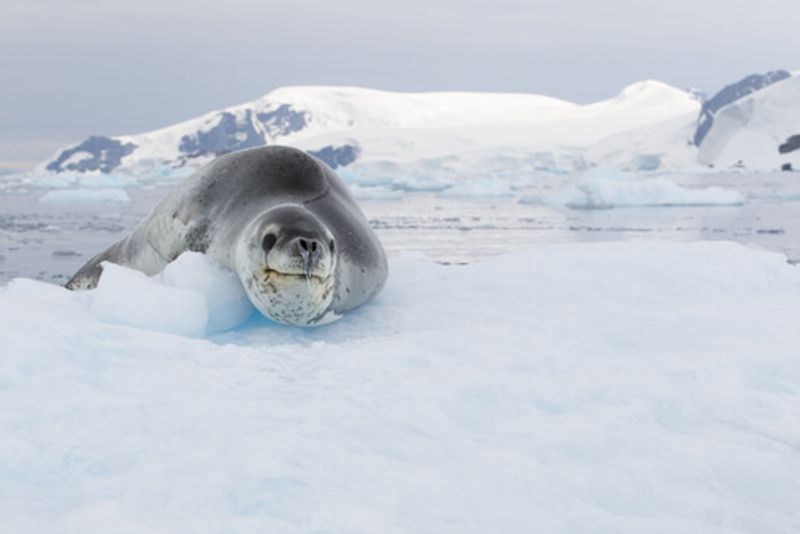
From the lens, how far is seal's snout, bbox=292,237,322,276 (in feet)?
9.34

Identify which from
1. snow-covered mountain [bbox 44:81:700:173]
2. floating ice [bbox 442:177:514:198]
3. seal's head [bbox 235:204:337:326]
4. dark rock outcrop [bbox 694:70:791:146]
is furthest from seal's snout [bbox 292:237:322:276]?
dark rock outcrop [bbox 694:70:791:146]

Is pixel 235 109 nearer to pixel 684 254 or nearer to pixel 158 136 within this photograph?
pixel 158 136

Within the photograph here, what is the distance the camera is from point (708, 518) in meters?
1.55

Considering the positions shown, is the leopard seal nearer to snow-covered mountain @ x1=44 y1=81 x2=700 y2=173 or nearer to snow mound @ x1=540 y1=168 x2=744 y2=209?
snow mound @ x1=540 y1=168 x2=744 y2=209

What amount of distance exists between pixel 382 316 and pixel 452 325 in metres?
0.34

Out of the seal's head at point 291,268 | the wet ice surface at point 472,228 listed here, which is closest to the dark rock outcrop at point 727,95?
the wet ice surface at point 472,228

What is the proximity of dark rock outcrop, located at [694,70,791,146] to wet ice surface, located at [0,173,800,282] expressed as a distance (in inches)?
1638

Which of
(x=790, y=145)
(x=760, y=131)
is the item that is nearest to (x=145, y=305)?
(x=790, y=145)

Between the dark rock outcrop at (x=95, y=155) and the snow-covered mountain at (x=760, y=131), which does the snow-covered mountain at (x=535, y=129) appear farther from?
A: the dark rock outcrop at (x=95, y=155)

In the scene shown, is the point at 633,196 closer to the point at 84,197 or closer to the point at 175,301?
the point at 84,197

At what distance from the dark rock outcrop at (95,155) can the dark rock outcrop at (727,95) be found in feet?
259

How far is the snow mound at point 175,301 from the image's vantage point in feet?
8.94

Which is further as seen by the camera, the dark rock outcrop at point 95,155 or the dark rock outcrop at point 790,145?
the dark rock outcrop at point 95,155

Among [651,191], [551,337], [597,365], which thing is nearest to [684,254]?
[551,337]
